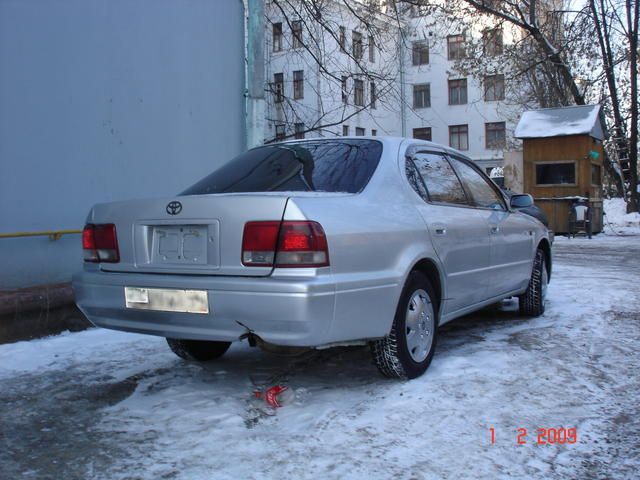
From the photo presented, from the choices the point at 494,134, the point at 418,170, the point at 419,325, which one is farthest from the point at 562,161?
the point at 494,134

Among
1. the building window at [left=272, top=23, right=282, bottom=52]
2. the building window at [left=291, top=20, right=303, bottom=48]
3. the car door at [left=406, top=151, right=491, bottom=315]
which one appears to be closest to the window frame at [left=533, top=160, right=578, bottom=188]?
the building window at [left=272, top=23, right=282, bottom=52]

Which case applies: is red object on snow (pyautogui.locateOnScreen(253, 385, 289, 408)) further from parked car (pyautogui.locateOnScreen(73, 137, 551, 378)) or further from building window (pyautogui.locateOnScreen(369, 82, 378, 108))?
building window (pyautogui.locateOnScreen(369, 82, 378, 108))

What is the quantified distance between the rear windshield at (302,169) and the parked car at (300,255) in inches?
0.5

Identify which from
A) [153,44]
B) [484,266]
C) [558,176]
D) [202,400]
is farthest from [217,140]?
[558,176]

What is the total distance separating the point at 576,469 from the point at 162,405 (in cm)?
216

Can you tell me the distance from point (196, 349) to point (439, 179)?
2.08 m

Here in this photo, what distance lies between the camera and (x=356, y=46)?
32.1ft

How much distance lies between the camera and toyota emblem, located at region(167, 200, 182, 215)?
11.7 feet

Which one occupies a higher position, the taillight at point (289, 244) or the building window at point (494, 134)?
the building window at point (494, 134)

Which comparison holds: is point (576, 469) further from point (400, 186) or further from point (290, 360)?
point (290, 360)

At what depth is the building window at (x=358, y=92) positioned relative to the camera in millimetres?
9734

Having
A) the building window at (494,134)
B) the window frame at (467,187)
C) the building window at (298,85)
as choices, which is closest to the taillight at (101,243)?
the window frame at (467,187)

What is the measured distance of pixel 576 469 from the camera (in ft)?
9.14

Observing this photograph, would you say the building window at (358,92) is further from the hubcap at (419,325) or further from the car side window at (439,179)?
the hubcap at (419,325)
